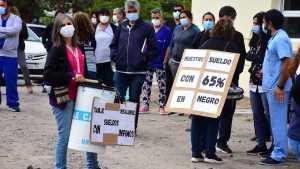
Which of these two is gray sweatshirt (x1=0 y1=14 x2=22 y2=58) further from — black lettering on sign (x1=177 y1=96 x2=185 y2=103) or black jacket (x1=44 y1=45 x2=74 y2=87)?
black jacket (x1=44 y1=45 x2=74 y2=87)

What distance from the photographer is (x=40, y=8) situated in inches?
1366

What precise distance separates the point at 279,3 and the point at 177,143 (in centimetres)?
638

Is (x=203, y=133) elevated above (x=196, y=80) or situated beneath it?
situated beneath

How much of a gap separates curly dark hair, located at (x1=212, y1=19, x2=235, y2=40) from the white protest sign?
0.53 metres

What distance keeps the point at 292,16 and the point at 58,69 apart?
927cm

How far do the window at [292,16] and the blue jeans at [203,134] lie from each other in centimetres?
725

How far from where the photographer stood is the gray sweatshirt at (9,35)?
1284cm

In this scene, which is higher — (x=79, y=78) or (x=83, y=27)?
(x=83, y=27)

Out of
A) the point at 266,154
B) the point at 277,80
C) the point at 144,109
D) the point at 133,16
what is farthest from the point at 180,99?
the point at 144,109

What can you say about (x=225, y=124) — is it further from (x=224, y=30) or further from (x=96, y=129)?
(x=96, y=129)

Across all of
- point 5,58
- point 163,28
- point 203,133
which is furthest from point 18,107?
point 203,133

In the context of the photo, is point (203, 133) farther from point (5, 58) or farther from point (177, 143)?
point (5, 58)

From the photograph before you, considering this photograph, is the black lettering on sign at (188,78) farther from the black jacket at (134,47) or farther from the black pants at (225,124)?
the black jacket at (134,47)

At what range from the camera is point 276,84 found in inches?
348
